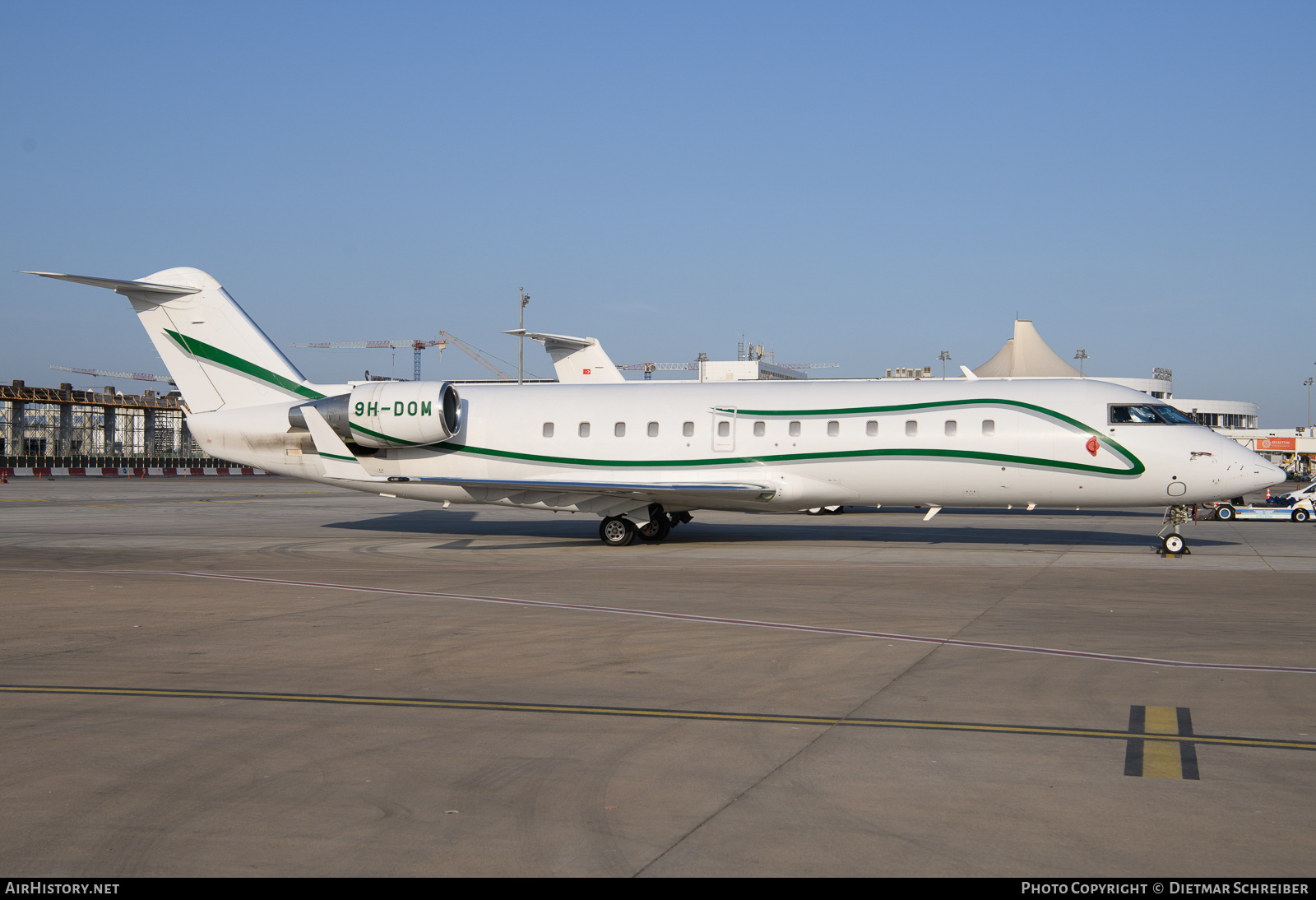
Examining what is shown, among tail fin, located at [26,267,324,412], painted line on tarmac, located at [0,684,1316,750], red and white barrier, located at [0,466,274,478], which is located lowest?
red and white barrier, located at [0,466,274,478]

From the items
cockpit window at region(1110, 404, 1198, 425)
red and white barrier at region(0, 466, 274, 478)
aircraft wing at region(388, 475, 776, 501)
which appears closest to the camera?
cockpit window at region(1110, 404, 1198, 425)

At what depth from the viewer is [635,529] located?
23.0 meters

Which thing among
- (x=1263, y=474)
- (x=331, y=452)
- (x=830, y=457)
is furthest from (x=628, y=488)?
(x=1263, y=474)

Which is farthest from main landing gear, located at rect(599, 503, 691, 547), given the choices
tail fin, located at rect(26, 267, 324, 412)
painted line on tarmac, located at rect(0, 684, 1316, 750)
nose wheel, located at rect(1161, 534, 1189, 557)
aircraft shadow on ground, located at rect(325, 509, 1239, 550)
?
painted line on tarmac, located at rect(0, 684, 1316, 750)

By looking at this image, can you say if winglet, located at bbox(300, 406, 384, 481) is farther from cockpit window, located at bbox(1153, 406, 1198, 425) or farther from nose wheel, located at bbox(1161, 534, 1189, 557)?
nose wheel, located at bbox(1161, 534, 1189, 557)

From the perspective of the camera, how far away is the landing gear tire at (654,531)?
23.1m

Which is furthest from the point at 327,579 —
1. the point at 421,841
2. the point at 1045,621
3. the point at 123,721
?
the point at 421,841

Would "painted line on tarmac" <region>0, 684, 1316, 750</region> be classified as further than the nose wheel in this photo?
No

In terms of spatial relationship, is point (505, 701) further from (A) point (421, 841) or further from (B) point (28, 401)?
(B) point (28, 401)

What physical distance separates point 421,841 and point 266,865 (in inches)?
29.8

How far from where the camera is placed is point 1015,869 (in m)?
4.96

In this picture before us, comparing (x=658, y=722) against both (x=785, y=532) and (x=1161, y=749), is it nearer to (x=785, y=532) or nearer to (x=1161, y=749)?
(x=1161, y=749)

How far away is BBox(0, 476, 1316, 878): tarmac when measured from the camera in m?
5.29

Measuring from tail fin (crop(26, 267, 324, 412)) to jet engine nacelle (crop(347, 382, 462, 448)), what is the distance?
5.44 ft
